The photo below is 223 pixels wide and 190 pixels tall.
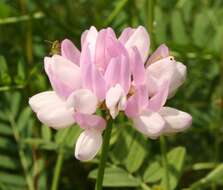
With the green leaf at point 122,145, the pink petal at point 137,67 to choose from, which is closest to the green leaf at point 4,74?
the green leaf at point 122,145

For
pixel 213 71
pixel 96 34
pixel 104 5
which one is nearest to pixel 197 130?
pixel 213 71

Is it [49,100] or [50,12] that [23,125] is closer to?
[50,12]

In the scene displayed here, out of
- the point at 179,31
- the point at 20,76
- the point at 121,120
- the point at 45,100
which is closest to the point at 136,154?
the point at 121,120

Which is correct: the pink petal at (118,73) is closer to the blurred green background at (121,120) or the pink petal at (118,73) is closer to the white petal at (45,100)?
the white petal at (45,100)

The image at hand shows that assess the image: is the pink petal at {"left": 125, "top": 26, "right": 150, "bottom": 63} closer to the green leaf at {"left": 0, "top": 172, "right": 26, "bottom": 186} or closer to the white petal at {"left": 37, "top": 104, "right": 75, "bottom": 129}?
the white petal at {"left": 37, "top": 104, "right": 75, "bottom": 129}

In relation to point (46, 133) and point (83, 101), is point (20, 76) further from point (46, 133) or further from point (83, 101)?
point (83, 101)
